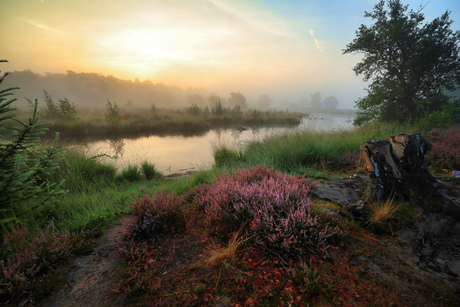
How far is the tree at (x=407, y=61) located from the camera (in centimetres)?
1399

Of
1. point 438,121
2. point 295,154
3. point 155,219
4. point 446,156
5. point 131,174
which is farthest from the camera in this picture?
point 438,121

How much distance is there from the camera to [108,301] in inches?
85.7

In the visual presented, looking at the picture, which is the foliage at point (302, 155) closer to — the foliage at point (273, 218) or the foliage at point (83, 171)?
the foliage at point (273, 218)

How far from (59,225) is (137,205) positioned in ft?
5.86

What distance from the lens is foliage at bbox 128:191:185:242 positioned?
10.5 feet

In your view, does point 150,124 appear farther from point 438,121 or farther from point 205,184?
point 438,121

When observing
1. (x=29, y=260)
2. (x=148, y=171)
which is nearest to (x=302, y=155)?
(x=148, y=171)

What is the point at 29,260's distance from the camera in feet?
8.00

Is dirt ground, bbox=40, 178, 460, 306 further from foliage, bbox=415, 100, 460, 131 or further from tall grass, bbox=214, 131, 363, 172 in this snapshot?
foliage, bbox=415, 100, 460, 131

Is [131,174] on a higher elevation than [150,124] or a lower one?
lower

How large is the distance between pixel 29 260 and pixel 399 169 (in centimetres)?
614

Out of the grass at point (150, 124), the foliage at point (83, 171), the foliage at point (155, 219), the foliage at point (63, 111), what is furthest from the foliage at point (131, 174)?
the foliage at point (63, 111)

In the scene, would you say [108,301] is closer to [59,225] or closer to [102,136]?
[59,225]

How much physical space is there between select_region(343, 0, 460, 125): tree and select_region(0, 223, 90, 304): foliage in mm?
18990
